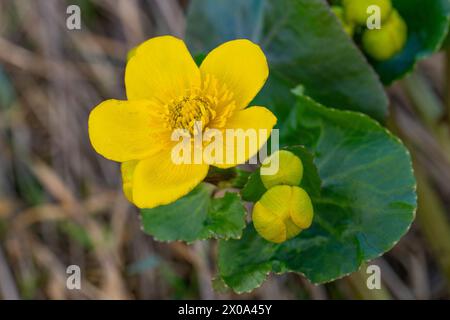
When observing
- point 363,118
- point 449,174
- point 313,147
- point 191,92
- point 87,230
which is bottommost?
point 87,230

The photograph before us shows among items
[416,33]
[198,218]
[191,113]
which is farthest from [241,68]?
[416,33]

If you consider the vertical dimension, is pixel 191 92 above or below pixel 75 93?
above

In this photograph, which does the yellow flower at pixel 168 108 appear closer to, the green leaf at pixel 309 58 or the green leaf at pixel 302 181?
the green leaf at pixel 302 181

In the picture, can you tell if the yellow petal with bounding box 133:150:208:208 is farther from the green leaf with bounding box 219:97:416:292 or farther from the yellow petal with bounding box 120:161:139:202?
the green leaf with bounding box 219:97:416:292

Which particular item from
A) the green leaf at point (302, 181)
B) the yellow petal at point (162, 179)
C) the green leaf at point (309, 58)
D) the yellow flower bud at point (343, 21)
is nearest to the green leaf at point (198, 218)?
the green leaf at point (302, 181)

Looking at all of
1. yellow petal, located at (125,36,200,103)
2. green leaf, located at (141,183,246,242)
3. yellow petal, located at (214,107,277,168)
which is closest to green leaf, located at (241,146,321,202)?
green leaf, located at (141,183,246,242)
